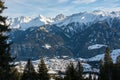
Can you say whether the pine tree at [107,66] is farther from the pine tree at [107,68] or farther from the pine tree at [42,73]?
the pine tree at [42,73]

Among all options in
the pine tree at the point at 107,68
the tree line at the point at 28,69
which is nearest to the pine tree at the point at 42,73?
the tree line at the point at 28,69

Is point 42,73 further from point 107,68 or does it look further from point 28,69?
point 107,68

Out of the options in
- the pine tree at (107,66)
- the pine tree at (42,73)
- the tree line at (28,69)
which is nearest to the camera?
the tree line at (28,69)

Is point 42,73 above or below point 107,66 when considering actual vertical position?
above

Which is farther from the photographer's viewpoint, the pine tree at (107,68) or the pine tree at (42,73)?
the pine tree at (107,68)

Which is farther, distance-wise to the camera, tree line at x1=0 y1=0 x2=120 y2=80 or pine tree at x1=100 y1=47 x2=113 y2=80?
pine tree at x1=100 y1=47 x2=113 y2=80

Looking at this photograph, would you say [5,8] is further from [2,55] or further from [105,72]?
[105,72]

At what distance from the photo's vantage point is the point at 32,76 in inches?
2822

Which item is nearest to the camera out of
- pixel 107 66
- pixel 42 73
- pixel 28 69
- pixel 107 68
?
pixel 42 73

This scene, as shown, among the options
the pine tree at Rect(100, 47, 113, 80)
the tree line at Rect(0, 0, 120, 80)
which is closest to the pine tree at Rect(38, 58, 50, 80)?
the tree line at Rect(0, 0, 120, 80)

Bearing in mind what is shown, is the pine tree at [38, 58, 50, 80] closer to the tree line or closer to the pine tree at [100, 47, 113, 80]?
the tree line

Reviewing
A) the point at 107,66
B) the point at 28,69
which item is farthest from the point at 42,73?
the point at 107,66

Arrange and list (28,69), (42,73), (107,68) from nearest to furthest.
Result: (42,73), (28,69), (107,68)

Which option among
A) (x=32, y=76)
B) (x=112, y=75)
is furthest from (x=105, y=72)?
(x=32, y=76)
